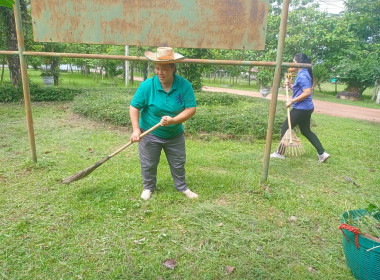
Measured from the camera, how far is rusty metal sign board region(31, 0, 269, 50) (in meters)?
3.23

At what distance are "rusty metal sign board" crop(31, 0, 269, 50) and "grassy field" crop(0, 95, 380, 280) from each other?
1.76 metres

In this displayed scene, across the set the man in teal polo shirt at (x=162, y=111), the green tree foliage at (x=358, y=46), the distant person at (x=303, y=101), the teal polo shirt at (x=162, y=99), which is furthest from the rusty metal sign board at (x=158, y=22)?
the green tree foliage at (x=358, y=46)

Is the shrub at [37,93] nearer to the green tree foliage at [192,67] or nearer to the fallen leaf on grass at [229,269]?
the green tree foliage at [192,67]

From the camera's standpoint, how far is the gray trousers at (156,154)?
124 inches

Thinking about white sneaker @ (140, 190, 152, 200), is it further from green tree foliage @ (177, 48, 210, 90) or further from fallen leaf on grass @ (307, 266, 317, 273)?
green tree foliage @ (177, 48, 210, 90)

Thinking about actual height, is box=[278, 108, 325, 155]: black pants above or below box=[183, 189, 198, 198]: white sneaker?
above

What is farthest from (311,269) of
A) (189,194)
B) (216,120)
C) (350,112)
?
(350,112)

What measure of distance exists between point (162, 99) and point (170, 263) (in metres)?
1.59

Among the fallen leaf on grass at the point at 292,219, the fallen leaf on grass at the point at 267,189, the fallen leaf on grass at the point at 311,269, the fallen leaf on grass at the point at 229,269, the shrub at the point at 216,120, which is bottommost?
the fallen leaf on grass at the point at 311,269

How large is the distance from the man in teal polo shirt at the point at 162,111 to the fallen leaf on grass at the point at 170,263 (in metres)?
1.04

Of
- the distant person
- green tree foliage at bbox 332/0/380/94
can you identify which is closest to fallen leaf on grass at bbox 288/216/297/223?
the distant person

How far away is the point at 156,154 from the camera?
3.22m

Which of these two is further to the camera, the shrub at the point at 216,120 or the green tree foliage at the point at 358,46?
the green tree foliage at the point at 358,46

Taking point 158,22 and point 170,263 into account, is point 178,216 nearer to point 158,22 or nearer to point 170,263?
point 170,263
